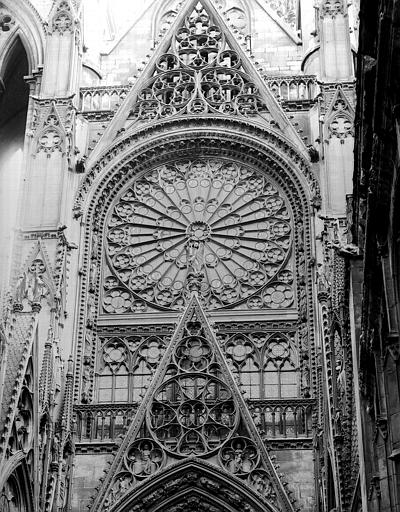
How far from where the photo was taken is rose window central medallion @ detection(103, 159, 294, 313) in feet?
71.3

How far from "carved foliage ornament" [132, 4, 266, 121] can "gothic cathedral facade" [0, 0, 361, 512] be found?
5cm

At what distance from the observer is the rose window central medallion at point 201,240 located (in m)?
21.7

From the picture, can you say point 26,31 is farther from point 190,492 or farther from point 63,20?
point 190,492

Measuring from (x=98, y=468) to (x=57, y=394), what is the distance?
1.64 metres

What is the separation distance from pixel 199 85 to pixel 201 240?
3960mm

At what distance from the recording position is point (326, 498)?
17688 millimetres

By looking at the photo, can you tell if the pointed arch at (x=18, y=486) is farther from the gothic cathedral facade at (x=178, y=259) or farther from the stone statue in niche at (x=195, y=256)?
the stone statue in niche at (x=195, y=256)

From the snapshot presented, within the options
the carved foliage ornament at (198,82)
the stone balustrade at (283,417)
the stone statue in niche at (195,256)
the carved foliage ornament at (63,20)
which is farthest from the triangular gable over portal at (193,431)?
the carved foliage ornament at (63,20)

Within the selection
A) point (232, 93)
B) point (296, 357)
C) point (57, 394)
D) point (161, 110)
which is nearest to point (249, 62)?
point (232, 93)

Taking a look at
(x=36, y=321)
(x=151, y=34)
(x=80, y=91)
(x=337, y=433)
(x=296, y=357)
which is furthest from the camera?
(x=151, y=34)

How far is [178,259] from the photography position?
22.4 meters

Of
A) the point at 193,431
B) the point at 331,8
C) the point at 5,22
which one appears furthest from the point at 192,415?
the point at 5,22

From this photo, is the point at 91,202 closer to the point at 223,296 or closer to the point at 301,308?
the point at 223,296

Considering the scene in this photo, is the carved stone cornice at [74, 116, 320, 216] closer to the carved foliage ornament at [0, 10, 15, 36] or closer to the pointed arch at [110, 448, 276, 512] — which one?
the carved foliage ornament at [0, 10, 15, 36]
